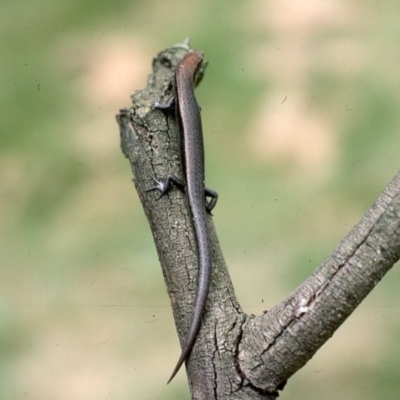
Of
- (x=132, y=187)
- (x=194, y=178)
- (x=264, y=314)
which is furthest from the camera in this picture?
(x=132, y=187)

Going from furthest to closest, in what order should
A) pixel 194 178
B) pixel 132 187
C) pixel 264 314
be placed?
pixel 132 187 → pixel 194 178 → pixel 264 314

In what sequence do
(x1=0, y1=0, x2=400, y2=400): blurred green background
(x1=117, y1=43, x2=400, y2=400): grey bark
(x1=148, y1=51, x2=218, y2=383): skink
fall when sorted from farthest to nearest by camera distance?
(x1=0, y1=0, x2=400, y2=400): blurred green background < (x1=148, y1=51, x2=218, y2=383): skink < (x1=117, y1=43, x2=400, y2=400): grey bark

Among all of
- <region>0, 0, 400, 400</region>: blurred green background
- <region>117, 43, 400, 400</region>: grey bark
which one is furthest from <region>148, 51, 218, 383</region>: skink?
<region>0, 0, 400, 400</region>: blurred green background

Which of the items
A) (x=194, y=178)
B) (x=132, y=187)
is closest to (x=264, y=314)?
(x=194, y=178)

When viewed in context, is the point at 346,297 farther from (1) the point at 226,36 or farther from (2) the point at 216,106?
(1) the point at 226,36

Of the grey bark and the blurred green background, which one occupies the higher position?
the blurred green background

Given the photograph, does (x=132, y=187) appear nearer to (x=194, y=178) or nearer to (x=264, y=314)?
(x=194, y=178)

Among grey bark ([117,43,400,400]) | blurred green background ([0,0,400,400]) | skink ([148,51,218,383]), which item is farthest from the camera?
blurred green background ([0,0,400,400])

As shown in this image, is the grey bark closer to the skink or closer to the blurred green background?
the skink
